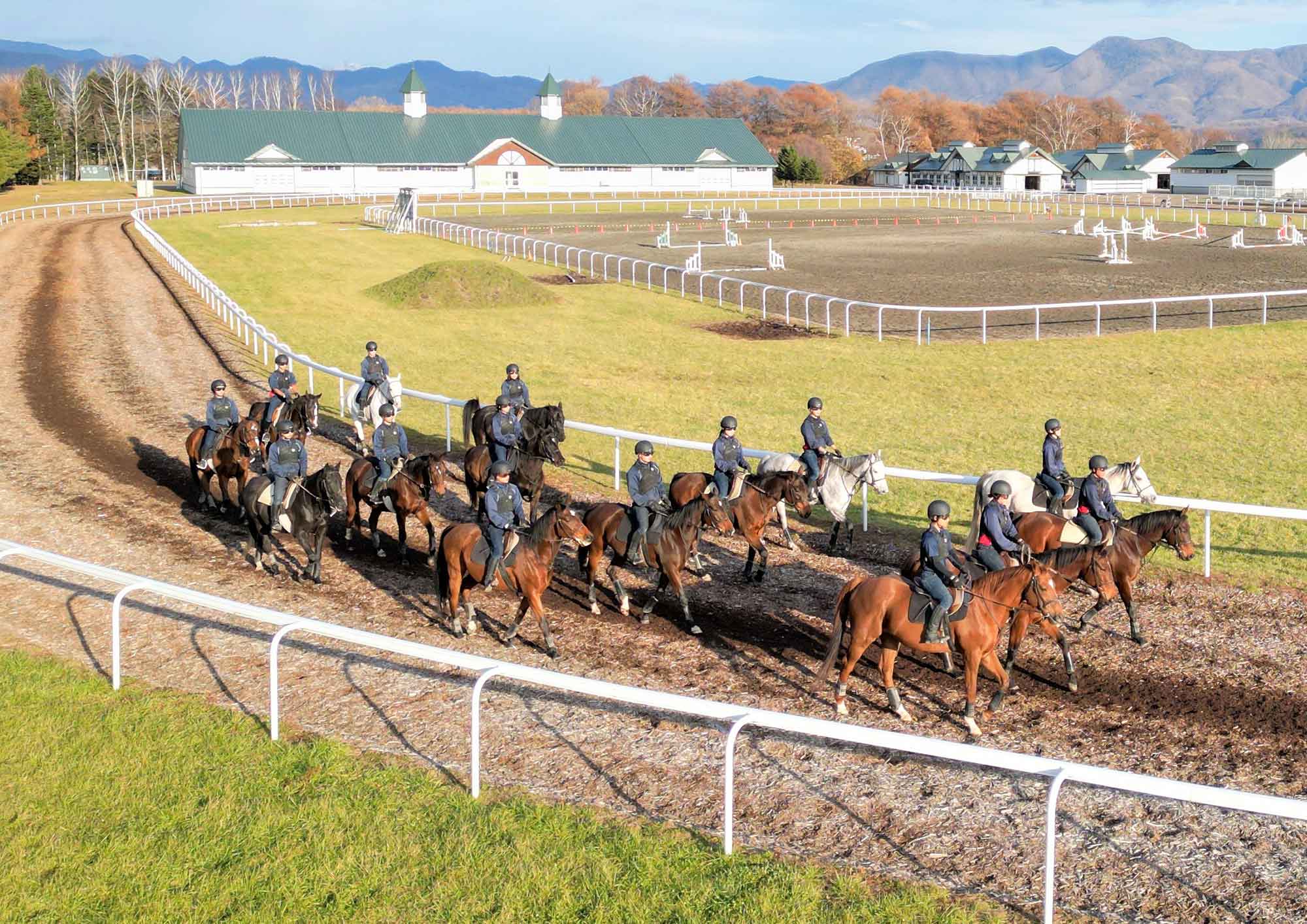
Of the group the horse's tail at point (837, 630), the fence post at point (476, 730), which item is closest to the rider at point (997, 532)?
the horse's tail at point (837, 630)

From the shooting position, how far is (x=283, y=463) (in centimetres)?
1529

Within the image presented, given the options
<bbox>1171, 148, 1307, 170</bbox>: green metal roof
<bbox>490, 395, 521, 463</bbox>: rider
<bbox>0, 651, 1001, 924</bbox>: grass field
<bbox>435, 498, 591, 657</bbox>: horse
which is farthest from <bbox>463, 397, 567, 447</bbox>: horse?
<bbox>1171, 148, 1307, 170</bbox>: green metal roof

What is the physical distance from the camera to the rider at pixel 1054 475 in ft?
49.2

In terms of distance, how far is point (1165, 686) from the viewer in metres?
11.8

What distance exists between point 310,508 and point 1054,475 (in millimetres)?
8988

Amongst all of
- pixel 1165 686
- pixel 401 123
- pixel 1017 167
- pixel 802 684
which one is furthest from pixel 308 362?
pixel 1017 167

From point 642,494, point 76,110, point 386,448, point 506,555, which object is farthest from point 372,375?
point 76,110

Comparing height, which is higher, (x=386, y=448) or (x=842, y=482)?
(x=386, y=448)

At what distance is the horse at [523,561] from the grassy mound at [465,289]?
27.8 meters

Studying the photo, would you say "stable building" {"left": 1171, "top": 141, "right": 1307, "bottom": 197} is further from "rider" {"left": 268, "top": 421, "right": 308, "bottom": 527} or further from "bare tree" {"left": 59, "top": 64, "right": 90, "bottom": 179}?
"bare tree" {"left": 59, "top": 64, "right": 90, "bottom": 179}

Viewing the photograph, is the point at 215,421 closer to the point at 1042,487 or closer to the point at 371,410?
the point at 371,410

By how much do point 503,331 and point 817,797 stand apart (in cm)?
2810

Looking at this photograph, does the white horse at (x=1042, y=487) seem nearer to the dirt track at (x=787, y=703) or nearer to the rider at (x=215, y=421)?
the dirt track at (x=787, y=703)

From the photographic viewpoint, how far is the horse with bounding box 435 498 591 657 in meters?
12.7
